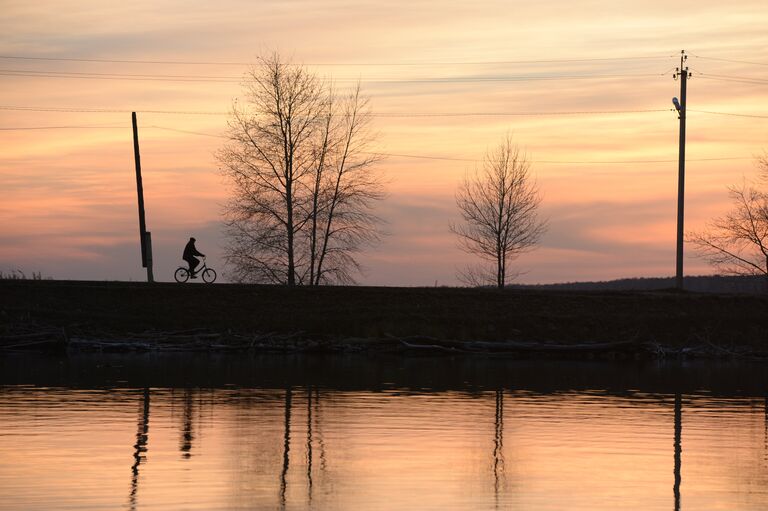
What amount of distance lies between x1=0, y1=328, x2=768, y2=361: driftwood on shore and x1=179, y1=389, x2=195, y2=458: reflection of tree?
55.9 feet

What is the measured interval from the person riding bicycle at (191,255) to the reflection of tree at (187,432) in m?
24.8

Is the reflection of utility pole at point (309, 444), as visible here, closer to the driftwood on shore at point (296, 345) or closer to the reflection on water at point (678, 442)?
the reflection on water at point (678, 442)

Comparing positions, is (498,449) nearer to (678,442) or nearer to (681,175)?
(678,442)

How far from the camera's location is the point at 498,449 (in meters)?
20.8

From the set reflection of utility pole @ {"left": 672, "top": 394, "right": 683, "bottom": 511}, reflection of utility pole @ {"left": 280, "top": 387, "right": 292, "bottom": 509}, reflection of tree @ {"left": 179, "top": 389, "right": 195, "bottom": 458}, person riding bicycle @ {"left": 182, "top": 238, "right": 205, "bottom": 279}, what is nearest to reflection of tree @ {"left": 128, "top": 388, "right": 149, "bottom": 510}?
reflection of tree @ {"left": 179, "top": 389, "right": 195, "bottom": 458}

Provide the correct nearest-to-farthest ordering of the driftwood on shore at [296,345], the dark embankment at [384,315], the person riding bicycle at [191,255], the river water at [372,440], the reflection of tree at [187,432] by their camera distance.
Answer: the river water at [372,440], the reflection of tree at [187,432], the driftwood on shore at [296,345], the dark embankment at [384,315], the person riding bicycle at [191,255]

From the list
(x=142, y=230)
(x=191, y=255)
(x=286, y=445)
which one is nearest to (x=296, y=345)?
(x=191, y=255)

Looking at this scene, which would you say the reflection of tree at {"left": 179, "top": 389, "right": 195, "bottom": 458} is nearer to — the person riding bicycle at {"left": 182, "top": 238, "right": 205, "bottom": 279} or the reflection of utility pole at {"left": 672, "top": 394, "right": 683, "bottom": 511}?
the reflection of utility pole at {"left": 672, "top": 394, "right": 683, "bottom": 511}

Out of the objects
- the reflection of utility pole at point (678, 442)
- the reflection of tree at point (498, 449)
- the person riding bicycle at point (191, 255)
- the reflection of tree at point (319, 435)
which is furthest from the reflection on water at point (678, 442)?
the person riding bicycle at point (191, 255)

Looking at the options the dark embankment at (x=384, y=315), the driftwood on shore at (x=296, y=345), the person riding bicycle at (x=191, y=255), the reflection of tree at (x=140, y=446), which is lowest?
the reflection of tree at (x=140, y=446)

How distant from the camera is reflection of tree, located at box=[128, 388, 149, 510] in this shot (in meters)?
15.6

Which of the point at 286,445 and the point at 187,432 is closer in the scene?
the point at 286,445

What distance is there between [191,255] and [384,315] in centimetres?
1001

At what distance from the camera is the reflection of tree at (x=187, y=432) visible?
65.3 ft
